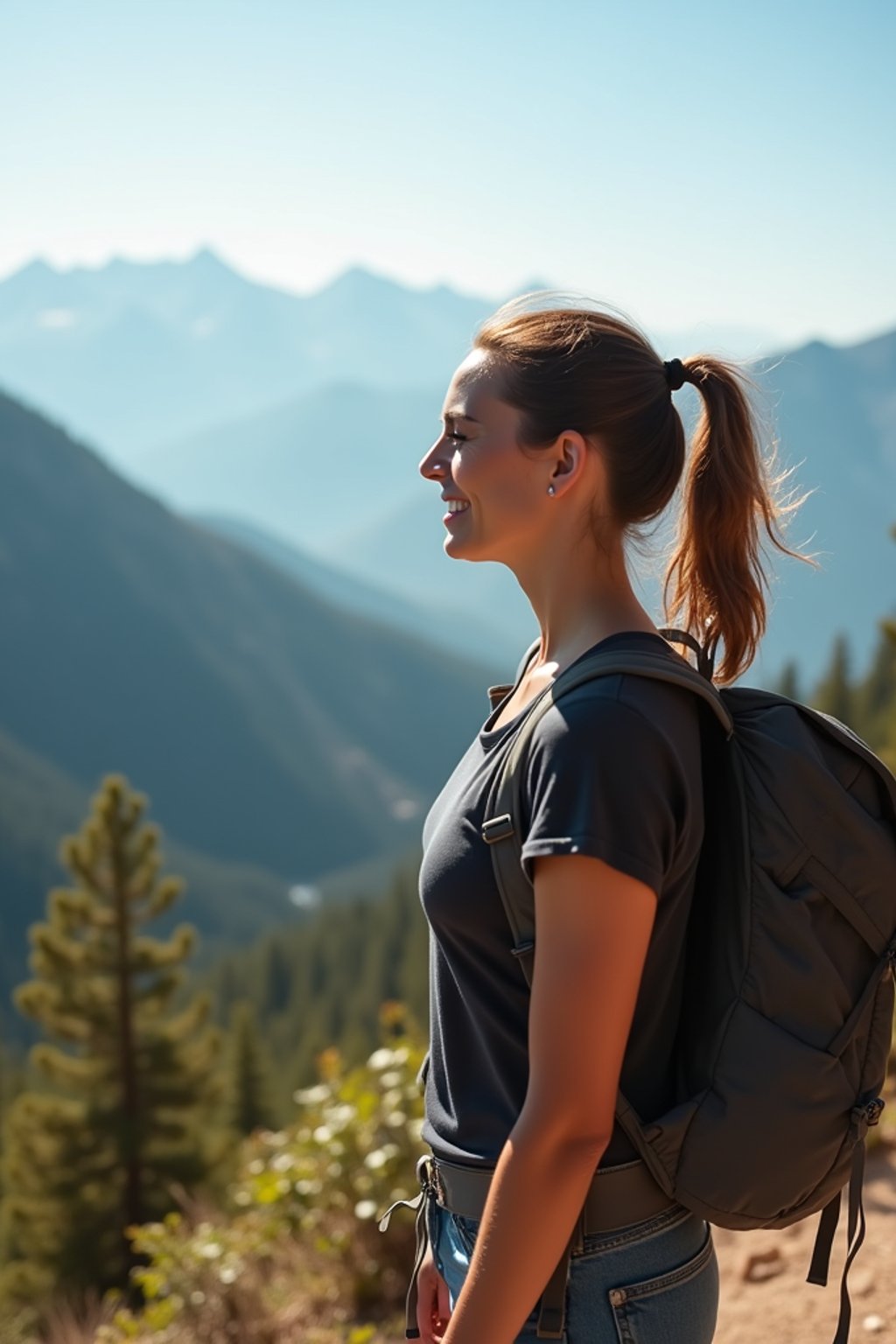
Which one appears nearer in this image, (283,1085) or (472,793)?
(472,793)

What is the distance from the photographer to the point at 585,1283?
1795 mm

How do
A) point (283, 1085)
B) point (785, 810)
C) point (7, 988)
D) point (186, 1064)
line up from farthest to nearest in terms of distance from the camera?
point (7, 988), point (283, 1085), point (186, 1064), point (785, 810)

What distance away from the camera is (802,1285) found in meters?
4.40

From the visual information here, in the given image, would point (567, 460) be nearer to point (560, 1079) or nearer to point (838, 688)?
point (560, 1079)

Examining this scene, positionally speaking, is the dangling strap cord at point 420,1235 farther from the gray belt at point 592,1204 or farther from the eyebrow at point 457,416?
the eyebrow at point 457,416

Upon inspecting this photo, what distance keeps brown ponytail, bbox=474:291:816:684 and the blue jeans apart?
923 mm

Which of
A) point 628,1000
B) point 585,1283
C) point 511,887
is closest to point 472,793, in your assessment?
point 511,887

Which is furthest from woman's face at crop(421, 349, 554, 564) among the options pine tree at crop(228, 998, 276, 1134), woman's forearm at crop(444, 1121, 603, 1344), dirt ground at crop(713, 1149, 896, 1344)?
pine tree at crop(228, 998, 276, 1134)

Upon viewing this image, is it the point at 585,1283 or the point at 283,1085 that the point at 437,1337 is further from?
the point at 283,1085

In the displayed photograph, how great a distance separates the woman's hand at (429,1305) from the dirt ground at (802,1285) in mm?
2359

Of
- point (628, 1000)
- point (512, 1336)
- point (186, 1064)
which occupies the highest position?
point (628, 1000)

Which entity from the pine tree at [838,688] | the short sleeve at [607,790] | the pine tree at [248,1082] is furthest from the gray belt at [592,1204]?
the pine tree at [838,688]

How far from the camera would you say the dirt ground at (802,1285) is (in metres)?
4.08

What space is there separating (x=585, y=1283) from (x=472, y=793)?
2.31ft
